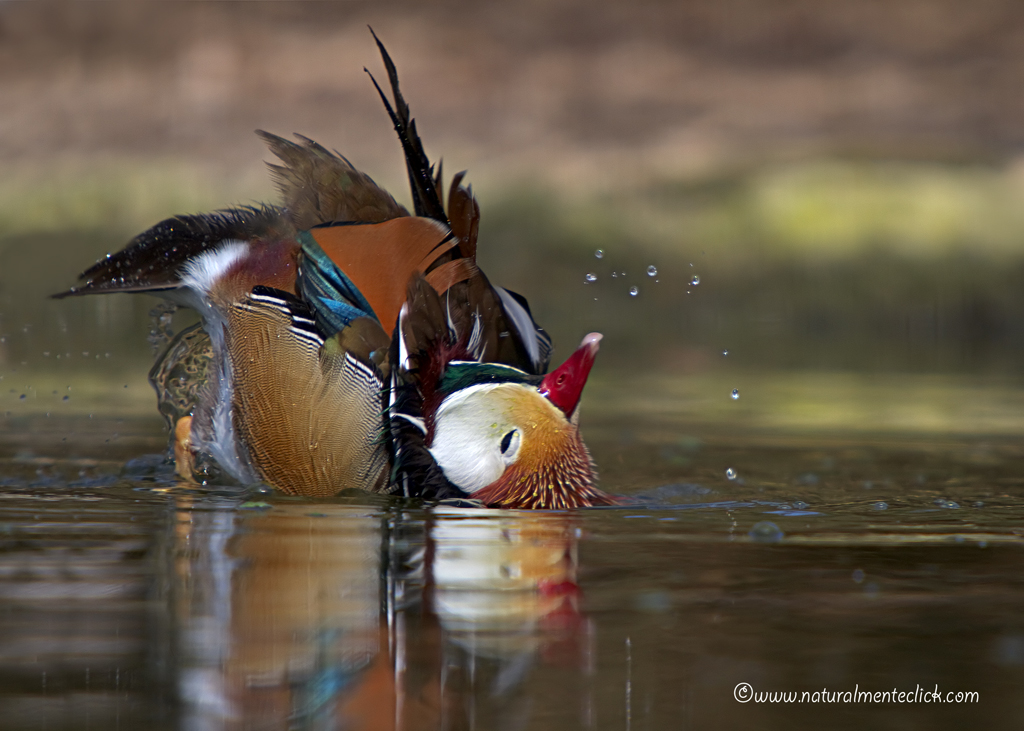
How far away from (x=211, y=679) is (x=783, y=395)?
5.46 metres

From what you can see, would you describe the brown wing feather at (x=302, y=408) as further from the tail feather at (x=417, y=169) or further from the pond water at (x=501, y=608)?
the tail feather at (x=417, y=169)

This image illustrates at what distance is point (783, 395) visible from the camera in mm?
6777

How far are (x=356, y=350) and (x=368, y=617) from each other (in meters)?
1.38

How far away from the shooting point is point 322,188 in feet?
12.2

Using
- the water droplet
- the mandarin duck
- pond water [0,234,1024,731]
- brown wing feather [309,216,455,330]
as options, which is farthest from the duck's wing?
the water droplet

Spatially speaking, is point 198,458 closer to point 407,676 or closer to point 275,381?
point 275,381

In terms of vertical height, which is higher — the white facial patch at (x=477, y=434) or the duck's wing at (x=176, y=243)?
the duck's wing at (x=176, y=243)

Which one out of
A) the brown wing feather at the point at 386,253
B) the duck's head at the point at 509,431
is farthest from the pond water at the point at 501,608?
the brown wing feather at the point at 386,253

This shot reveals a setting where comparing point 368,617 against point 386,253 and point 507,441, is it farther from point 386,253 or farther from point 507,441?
point 386,253

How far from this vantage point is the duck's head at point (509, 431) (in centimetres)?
315

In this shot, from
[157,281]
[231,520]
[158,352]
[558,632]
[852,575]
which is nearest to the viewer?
[558,632]

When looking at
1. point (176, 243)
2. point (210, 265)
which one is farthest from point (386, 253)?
point (176, 243)

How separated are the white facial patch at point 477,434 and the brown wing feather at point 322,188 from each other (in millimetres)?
804

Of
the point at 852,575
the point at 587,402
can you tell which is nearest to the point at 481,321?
the point at 852,575
